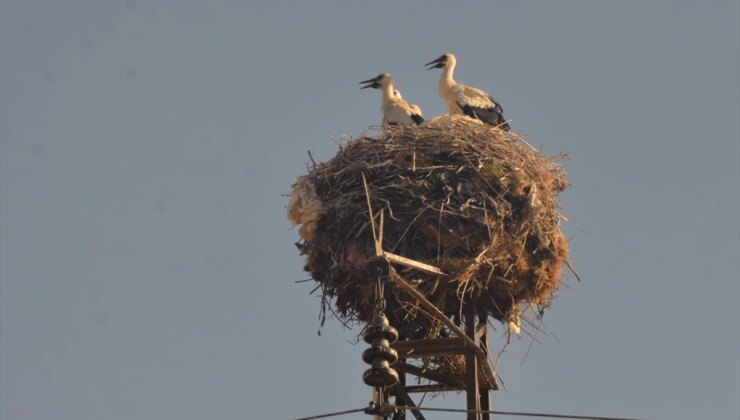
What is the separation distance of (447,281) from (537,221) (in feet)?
3.76

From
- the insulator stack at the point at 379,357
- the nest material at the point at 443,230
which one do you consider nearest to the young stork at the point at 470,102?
the nest material at the point at 443,230

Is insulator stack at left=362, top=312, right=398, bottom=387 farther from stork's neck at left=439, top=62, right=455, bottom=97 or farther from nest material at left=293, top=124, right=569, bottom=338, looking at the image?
stork's neck at left=439, top=62, right=455, bottom=97

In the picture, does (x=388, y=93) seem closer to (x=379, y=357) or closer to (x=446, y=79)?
(x=446, y=79)

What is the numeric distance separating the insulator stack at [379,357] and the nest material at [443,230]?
2422mm

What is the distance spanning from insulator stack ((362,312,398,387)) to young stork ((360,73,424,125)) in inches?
266

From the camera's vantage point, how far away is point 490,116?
17.1 metres

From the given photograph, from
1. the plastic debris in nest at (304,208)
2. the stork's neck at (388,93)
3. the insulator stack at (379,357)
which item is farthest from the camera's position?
the stork's neck at (388,93)

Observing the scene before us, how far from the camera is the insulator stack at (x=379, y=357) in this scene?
10.6 metres

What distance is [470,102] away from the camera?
17.5 meters

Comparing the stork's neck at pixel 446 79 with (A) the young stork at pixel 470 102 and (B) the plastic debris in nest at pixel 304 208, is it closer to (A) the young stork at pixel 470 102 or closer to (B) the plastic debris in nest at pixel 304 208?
(A) the young stork at pixel 470 102

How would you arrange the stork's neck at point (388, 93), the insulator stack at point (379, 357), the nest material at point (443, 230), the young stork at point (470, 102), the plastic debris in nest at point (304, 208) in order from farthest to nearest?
the stork's neck at point (388, 93) → the young stork at point (470, 102) → the plastic debris in nest at point (304, 208) → the nest material at point (443, 230) → the insulator stack at point (379, 357)

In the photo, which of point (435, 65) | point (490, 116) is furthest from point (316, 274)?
point (435, 65)

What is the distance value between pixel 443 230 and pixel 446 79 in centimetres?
492

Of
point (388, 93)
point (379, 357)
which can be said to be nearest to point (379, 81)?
point (388, 93)
